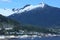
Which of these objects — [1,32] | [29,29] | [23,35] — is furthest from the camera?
[29,29]

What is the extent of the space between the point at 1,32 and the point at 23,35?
41.9 ft

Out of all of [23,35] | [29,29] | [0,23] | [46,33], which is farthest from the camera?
[46,33]

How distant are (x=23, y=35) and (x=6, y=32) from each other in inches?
366

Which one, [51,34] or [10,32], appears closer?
[10,32]

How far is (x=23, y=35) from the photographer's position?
342 feet

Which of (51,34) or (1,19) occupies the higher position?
(1,19)

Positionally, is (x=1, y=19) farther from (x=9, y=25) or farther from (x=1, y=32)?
(x=1, y=32)

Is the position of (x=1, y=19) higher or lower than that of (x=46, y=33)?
higher

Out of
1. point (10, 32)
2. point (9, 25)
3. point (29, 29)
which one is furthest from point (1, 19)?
point (10, 32)

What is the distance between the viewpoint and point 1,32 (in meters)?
93.6

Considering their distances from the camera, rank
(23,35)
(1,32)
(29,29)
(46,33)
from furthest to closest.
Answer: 1. (46,33)
2. (29,29)
3. (23,35)
4. (1,32)

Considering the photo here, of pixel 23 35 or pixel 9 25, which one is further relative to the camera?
pixel 9 25

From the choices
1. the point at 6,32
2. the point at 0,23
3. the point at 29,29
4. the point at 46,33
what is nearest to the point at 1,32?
the point at 6,32

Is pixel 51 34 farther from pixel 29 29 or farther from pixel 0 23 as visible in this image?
pixel 0 23
